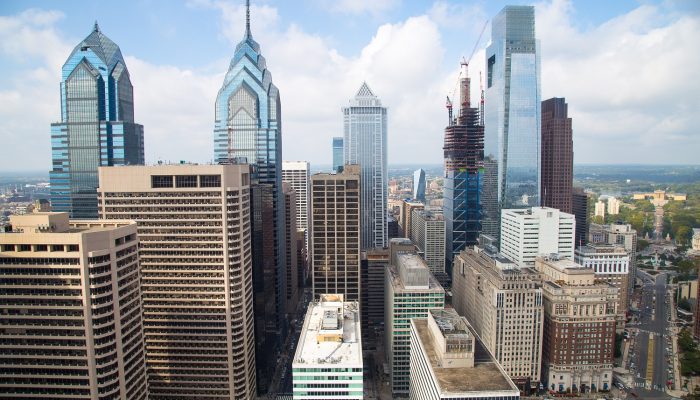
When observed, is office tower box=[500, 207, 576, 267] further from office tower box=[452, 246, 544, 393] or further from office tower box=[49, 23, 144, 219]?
office tower box=[49, 23, 144, 219]

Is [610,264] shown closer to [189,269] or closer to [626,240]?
[626,240]

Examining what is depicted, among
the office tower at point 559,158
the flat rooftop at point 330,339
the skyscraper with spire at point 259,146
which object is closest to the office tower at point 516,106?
the office tower at point 559,158

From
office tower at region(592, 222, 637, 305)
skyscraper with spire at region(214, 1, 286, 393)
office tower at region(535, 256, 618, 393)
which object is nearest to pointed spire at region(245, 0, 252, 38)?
skyscraper with spire at region(214, 1, 286, 393)

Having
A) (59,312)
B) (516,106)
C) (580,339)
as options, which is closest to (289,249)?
(580,339)

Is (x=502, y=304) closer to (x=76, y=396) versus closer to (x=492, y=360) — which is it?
(x=492, y=360)

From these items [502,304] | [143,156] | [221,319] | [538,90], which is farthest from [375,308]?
[538,90]

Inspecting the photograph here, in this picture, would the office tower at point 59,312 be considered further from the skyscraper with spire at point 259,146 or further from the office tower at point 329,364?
the skyscraper with spire at point 259,146
